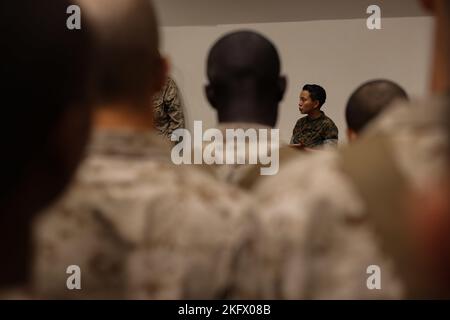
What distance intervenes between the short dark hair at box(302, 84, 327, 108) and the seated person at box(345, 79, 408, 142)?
3.09 feet

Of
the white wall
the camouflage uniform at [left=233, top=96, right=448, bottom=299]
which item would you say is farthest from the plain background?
the camouflage uniform at [left=233, top=96, right=448, bottom=299]

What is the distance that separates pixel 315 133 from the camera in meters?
1.94

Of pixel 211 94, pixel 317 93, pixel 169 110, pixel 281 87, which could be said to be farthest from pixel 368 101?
pixel 317 93

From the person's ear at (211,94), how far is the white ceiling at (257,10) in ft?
0.46

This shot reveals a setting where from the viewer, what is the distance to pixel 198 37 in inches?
61.7

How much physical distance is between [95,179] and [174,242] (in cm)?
13

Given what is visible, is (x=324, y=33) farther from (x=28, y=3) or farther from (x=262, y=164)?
(x=28, y=3)

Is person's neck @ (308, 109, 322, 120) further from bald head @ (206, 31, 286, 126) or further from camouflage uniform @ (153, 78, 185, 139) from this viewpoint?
bald head @ (206, 31, 286, 126)

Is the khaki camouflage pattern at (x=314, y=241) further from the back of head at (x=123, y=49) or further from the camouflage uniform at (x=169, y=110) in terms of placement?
the camouflage uniform at (x=169, y=110)

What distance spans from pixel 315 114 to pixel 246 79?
3.61ft

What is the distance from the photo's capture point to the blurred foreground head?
2.88ft

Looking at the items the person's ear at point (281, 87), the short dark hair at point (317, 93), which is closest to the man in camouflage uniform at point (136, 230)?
the person's ear at point (281, 87)

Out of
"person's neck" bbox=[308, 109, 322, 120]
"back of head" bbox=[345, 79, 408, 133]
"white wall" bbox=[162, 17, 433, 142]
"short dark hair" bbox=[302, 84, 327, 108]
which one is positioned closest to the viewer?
"back of head" bbox=[345, 79, 408, 133]

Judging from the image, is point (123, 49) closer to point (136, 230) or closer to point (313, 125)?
point (136, 230)
